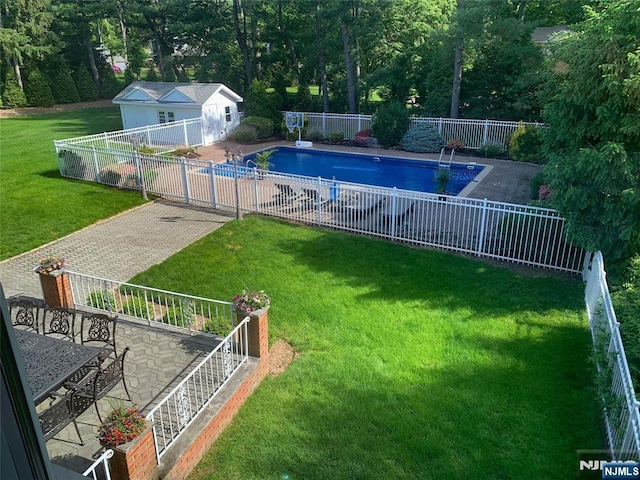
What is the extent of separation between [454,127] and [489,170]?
4402 mm

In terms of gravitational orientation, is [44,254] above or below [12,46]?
below

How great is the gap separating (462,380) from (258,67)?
32.5 meters

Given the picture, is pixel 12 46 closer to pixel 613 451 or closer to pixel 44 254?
pixel 44 254

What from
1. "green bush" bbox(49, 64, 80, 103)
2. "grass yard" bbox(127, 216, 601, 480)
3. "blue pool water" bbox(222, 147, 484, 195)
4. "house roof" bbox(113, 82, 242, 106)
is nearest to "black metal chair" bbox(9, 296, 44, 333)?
"grass yard" bbox(127, 216, 601, 480)

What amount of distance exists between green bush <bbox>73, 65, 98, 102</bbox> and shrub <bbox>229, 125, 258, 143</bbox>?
24.0 meters

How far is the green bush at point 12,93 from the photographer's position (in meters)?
35.0

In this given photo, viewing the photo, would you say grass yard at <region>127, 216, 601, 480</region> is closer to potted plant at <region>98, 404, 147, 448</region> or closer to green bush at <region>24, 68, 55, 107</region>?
potted plant at <region>98, 404, 147, 448</region>

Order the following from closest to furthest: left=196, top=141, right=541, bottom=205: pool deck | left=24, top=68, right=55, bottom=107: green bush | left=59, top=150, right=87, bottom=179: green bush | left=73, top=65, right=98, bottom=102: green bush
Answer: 1. left=196, top=141, right=541, bottom=205: pool deck
2. left=59, top=150, right=87, bottom=179: green bush
3. left=24, top=68, right=55, bottom=107: green bush
4. left=73, top=65, right=98, bottom=102: green bush

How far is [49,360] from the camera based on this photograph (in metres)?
5.08

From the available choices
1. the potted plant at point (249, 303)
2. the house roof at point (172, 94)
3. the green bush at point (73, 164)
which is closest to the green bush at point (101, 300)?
the potted plant at point (249, 303)

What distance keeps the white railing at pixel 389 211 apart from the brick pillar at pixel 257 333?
5408mm

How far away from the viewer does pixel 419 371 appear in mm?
6395

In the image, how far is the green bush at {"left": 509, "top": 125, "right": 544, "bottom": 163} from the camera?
18.5 m

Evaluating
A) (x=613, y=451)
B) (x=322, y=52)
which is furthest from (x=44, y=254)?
(x=322, y=52)
